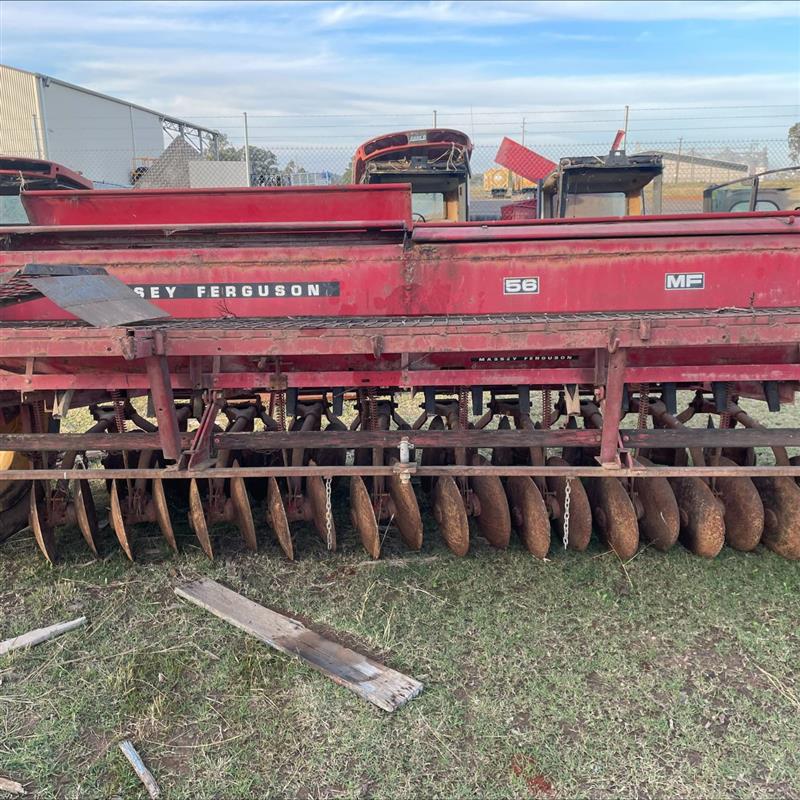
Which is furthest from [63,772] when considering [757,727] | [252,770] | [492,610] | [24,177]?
[24,177]

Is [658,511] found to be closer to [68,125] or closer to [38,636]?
[38,636]

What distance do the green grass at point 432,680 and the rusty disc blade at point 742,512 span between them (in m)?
0.11

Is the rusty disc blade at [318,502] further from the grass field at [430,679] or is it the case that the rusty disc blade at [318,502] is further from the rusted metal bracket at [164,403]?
the rusted metal bracket at [164,403]

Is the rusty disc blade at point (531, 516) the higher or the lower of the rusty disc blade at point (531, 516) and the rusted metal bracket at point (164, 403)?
the lower

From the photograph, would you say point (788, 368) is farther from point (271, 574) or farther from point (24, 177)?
point (24, 177)

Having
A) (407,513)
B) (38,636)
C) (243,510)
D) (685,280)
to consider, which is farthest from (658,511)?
(38,636)

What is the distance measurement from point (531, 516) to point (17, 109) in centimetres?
2407

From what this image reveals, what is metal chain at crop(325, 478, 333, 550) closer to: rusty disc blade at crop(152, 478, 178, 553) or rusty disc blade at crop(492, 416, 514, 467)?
rusty disc blade at crop(152, 478, 178, 553)

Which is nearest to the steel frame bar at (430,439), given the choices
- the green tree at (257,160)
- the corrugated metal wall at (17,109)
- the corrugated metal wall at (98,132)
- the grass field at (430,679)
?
the grass field at (430,679)

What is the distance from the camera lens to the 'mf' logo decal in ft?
11.8

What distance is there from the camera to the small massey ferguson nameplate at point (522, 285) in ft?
11.9

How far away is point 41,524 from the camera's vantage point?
12.5ft

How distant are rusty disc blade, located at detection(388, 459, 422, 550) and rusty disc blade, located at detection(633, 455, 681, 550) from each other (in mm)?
1298

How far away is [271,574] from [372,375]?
4.16 ft
